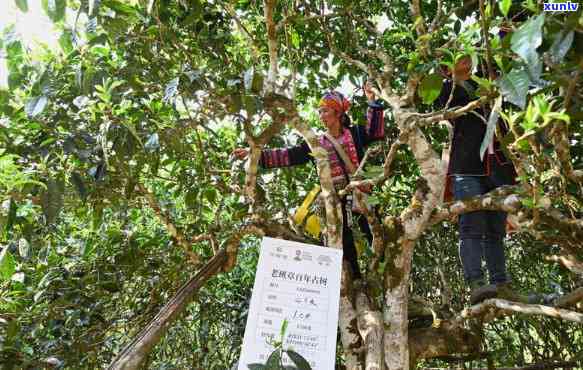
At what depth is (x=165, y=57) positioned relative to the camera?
86.8 inches

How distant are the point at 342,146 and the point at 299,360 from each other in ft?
4.28

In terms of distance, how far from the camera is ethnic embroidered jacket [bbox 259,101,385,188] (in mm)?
2555

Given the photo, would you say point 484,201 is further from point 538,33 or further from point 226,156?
point 226,156

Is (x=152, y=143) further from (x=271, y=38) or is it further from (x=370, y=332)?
(x=370, y=332)

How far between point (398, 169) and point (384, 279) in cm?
92

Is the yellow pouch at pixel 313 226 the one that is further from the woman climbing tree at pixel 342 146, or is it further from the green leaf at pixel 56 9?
the green leaf at pixel 56 9

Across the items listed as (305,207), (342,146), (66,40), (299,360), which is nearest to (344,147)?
(342,146)

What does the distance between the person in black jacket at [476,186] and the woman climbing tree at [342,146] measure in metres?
0.37

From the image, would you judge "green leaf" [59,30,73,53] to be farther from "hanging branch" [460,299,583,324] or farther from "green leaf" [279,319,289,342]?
"hanging branch" [460,299,583,324]

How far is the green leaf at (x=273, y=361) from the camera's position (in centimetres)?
150

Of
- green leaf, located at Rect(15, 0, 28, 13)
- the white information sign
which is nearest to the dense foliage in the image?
green leaf, located at Rect(15, 0, 28, 13)

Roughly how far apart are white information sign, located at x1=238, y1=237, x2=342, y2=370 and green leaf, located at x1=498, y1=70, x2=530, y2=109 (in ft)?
3.25

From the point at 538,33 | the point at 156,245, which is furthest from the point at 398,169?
the point at 538,33

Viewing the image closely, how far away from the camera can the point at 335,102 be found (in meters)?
2.63
